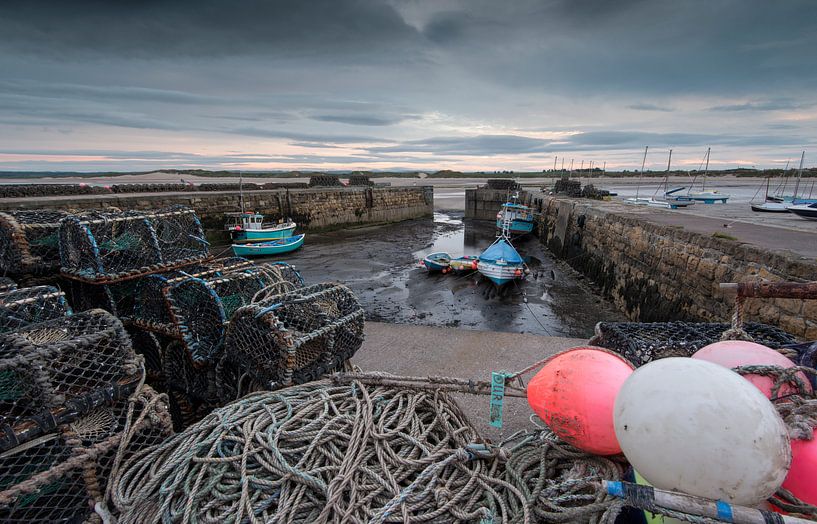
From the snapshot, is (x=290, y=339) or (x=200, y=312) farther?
(x=200, y=312)

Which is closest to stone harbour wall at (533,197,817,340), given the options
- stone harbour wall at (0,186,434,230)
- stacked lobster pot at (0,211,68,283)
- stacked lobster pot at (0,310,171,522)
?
Answer: stacked lobster pot at (0,310,171,522)

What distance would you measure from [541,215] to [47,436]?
25962mm

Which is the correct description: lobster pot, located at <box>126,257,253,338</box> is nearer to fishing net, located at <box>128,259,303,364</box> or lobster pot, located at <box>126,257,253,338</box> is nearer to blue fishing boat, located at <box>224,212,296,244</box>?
fishing net, located at <box>128,259,303,364</box>

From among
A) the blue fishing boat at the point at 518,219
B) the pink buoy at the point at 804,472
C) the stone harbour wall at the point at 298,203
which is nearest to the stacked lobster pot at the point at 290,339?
the pink buoy at the point at 804,472

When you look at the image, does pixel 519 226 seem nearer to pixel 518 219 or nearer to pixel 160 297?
pixel 518 219

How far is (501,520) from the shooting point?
6.63 ft

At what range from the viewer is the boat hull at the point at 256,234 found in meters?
18.4

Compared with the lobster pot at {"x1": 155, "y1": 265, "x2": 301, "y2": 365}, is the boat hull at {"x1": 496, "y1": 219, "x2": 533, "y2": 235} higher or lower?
lower

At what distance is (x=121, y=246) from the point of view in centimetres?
411

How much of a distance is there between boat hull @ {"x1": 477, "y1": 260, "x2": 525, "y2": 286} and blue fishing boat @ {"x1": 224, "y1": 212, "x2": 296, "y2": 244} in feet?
32.8

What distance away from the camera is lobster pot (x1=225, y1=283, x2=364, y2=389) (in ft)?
9.00

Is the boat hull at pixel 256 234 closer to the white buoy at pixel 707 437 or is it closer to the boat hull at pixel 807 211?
the white buoy at pixel 707 437

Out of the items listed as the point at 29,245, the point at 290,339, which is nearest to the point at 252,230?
the point at 29,245

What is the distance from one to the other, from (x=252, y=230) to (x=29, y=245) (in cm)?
1523
